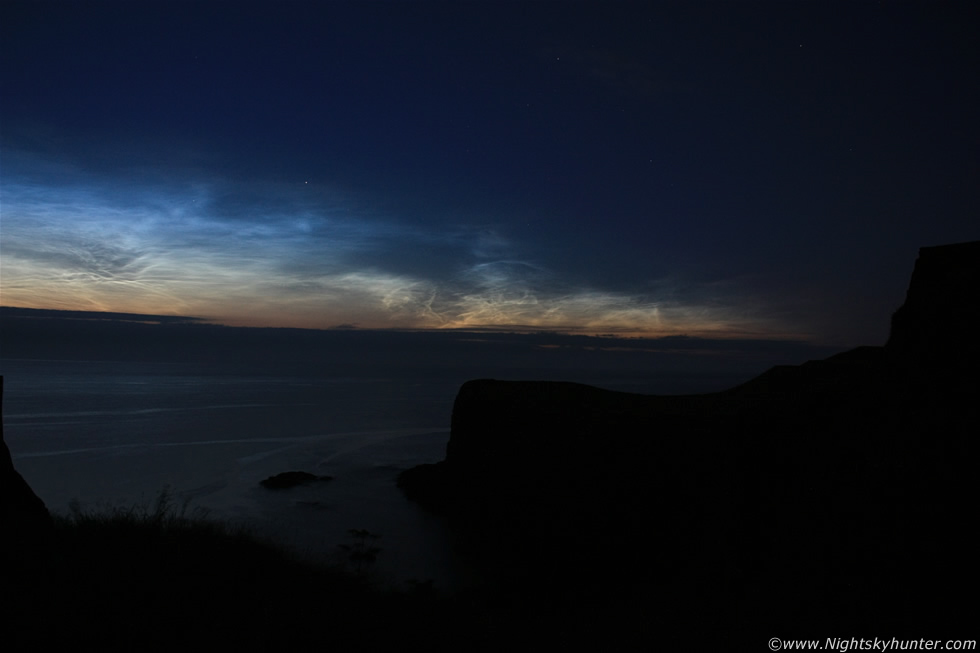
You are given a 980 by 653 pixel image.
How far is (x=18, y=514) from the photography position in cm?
965

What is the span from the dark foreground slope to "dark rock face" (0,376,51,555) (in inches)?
322

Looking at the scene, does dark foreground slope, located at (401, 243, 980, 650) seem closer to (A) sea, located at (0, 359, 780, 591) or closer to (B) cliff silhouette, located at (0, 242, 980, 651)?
(B) cliff silhouette, located at (0, 242, 980, 651)

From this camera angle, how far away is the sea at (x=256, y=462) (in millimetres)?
18016

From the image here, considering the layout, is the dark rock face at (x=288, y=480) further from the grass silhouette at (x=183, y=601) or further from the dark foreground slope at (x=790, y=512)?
the grass silhouette at (x=183, y=601)

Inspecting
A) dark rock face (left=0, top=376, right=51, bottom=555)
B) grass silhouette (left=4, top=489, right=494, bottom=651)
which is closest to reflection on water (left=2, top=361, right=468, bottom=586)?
dark rock face (left=0, top=376, right=51, bottom=555)

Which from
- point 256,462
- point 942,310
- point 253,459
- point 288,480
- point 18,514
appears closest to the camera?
point 942,310

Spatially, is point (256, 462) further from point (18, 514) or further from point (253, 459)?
point (18, 514)

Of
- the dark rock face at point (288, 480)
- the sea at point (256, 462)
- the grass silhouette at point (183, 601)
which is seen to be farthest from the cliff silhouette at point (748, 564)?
the dark rock face at point (288, 480)

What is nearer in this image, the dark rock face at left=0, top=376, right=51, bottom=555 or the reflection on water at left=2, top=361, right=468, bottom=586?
the dark rock face at left=0, top=376, right=51, bottom=555

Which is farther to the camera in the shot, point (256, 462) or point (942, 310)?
point (256, 462)

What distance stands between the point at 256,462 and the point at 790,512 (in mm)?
34191

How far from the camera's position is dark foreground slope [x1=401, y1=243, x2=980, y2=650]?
5.66 m

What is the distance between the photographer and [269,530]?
18.6 metres

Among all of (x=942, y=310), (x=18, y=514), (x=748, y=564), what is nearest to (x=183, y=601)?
(x=18, y=514)
